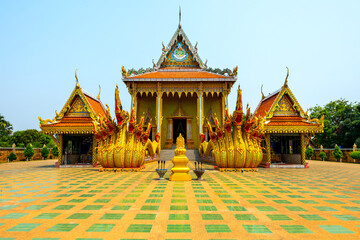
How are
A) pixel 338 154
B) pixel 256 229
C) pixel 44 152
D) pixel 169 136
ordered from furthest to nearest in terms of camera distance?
pixel 44 152 < pixel 169 136 < pixel 338 154 < pixel 256 229

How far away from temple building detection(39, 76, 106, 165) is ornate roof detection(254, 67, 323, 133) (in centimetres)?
937

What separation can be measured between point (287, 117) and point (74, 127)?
11.4m

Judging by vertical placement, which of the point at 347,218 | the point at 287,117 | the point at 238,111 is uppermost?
the point at 287,117

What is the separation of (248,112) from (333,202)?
476 cm

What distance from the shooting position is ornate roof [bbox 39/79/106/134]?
11.5m

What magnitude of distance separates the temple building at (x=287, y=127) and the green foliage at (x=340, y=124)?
12.2m

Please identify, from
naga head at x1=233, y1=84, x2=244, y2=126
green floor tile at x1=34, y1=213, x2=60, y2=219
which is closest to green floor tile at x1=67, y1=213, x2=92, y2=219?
green floor tile at x1=34, y1=213, x2=60, y2=219

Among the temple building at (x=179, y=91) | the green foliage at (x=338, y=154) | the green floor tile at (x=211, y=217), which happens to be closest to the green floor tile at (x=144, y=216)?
the green floor tile at (x=211, y=217)

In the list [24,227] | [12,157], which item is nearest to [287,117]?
[24,227]

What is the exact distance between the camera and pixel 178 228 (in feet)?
9.31

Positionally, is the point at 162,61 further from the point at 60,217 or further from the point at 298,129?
the point at 60,217

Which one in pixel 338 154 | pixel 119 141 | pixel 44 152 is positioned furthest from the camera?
pixel 44 152

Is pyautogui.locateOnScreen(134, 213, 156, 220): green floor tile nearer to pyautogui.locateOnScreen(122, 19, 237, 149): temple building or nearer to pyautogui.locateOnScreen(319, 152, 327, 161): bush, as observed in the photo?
pyautogui.locateOnScreen(122, 19, 237, 149): temple building

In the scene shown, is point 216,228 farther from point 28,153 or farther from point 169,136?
point 28,153
